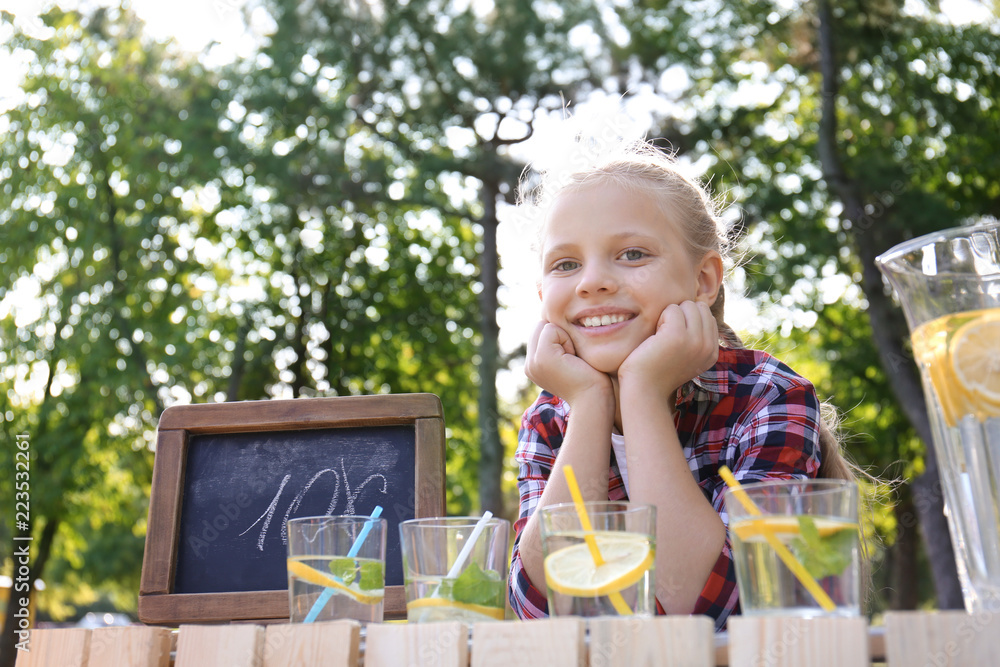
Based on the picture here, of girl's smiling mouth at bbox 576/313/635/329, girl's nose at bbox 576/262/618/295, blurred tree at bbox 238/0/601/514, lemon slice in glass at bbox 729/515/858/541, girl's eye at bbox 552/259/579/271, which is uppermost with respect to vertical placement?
blurred tree at bbox 238/0/601/514

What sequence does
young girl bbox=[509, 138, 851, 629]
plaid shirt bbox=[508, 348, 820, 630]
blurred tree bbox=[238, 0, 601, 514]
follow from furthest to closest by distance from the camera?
blurred tree bbox=[238, 0, 601, 514], plaid shirt bbox=[508, 348, 820, 630], young girl bbox=[509, 138, 851, 629]

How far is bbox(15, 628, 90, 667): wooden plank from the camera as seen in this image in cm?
134

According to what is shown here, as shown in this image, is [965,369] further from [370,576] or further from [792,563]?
[370,576]

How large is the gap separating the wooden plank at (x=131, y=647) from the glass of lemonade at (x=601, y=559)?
0.58 meters

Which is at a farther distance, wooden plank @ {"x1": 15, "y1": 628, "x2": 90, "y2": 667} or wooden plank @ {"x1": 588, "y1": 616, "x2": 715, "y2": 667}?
wooden plank @ {"x1": 15, "y1": 628, "x2": 90, "y2": 667}

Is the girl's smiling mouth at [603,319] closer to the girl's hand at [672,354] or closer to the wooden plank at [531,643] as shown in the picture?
the girl's hand at [672,354]

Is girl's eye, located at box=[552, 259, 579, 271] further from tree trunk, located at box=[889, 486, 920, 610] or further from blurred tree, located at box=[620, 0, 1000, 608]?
tree trunk, located at box=[889, 486, 920, 610]

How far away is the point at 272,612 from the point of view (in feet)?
8.37

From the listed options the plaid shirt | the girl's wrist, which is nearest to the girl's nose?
the girl's wrist

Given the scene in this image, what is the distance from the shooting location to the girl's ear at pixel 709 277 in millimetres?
2646

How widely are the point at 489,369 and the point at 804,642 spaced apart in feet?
31.6

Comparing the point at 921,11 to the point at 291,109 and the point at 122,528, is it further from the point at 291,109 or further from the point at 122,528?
the point at 122,528

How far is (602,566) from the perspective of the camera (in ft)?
4.14

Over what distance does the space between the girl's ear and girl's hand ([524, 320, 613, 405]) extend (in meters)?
0.59
